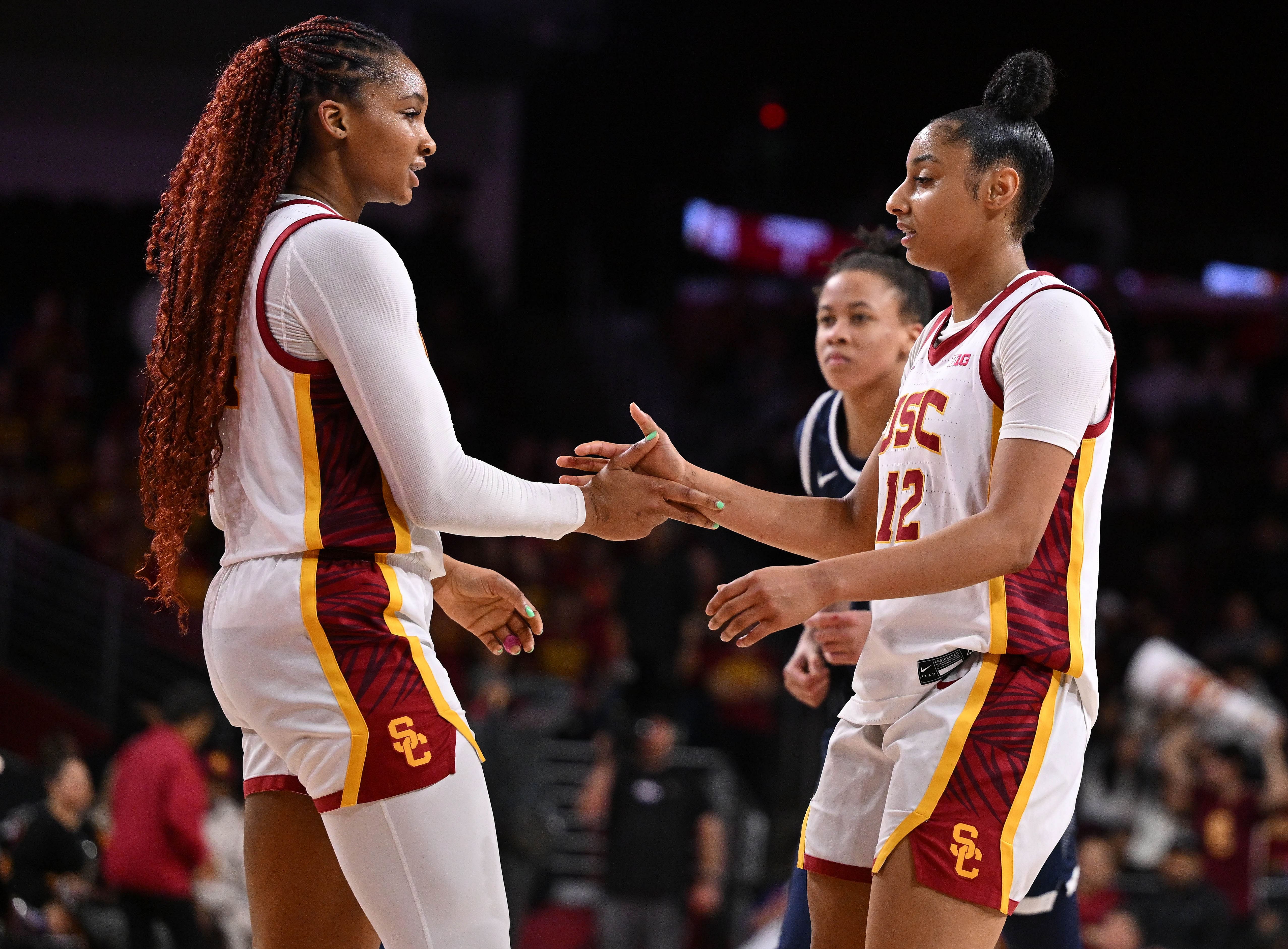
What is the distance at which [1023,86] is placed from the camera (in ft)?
9.14

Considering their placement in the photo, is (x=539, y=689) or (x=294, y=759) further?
(x=539, y=689)

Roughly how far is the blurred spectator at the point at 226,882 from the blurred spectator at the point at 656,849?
212 centimetres

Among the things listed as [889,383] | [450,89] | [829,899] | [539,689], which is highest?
[450,89]

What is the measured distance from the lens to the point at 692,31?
51.7 feet

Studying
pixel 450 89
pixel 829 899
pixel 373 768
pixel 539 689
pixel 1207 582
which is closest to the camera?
pixel 373 768

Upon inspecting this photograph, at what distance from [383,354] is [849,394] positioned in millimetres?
1807

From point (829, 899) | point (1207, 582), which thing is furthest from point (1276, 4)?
point (829, 899)

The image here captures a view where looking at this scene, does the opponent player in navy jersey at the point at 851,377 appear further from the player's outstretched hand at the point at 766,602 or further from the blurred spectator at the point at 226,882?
the blurred spectator at the point at 226,882

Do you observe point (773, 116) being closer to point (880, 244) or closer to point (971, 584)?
point (880, 244)

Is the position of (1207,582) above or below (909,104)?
below

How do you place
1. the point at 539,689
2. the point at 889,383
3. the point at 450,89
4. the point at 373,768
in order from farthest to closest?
the point at 450,89
the point at 539,689
the point at 889,383
the point at 373,768

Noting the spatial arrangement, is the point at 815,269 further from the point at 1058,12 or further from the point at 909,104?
the point at 1058,12

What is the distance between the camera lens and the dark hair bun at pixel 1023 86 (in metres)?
2.79

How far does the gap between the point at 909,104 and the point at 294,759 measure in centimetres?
1409
